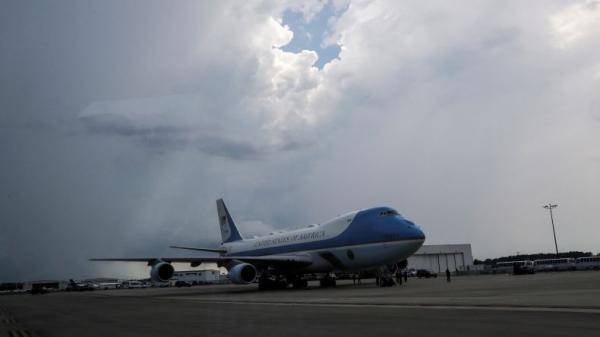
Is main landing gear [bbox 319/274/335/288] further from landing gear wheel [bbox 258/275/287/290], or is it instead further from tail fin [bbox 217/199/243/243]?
tail fin [bbox 217/199/243/243]

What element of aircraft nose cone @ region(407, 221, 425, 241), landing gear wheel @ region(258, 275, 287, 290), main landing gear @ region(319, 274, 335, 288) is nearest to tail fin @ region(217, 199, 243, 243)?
landing gear wheel @ region(258, 275, 287, 290)

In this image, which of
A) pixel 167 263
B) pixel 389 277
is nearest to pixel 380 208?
pixel 389 277

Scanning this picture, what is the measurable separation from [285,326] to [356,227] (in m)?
25.6

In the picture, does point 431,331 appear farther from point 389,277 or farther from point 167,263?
point 167,263

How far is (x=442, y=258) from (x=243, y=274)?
66.3m

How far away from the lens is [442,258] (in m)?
97.9

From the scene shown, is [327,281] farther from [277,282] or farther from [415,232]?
[415,232]

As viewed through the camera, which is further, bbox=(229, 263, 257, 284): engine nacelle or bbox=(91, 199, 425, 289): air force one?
bbox=(229, 263, 257, 284): engine nacelle

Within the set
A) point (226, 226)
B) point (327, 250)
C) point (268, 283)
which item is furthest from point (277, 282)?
point (226, 226)

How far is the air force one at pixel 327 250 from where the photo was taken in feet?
118

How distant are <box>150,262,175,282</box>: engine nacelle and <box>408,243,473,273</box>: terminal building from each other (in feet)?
197

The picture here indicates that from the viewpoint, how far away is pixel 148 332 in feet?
43.7

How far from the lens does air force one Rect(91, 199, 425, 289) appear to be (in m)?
36.0

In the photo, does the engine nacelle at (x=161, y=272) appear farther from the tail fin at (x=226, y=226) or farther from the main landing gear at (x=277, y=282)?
the tail fin at (x=226, y=226)
